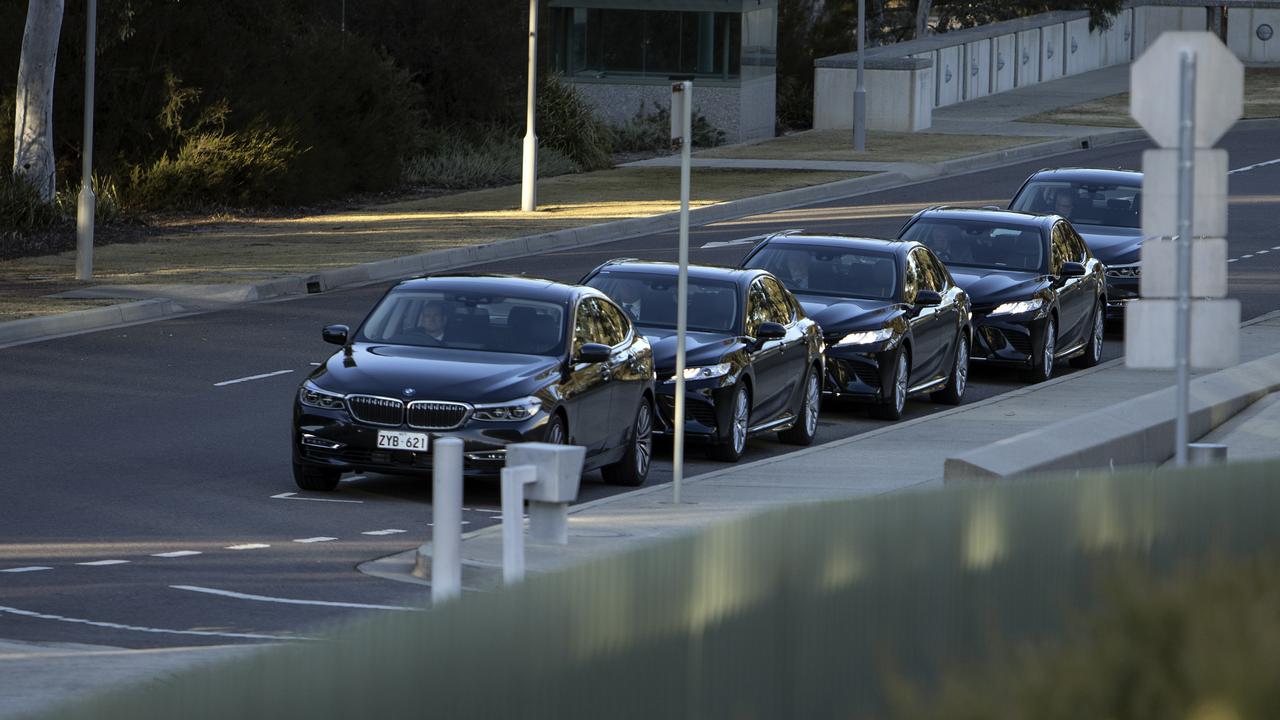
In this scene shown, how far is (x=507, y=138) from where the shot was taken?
45.4 meters

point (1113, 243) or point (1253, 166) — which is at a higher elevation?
point (1253, 166)

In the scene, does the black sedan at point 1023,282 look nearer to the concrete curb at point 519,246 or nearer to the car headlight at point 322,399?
the concrete curb at point 519,246

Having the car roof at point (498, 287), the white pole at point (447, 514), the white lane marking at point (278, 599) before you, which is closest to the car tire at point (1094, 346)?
the car roof at point (498, 287)

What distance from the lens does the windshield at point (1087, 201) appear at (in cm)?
2848

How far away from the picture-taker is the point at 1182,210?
33.8ft

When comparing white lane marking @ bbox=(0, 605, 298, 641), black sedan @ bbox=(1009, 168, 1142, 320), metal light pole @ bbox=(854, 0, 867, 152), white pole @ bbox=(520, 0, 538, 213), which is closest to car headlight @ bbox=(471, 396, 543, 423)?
white lane marking @ bbox=(0, 605, 298, 641)

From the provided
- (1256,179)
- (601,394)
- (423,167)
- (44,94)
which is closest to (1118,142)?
(1256,179)

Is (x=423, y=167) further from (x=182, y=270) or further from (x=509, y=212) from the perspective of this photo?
(x=182, y=270)

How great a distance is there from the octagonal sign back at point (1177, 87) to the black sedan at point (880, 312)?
390 inches

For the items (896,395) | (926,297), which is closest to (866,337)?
(896,395)

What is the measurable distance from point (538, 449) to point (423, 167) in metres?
33.0

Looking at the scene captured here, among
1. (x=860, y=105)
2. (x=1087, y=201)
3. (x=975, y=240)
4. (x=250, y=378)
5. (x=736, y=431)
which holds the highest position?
(x=860, y=105)

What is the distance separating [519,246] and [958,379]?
11.4 meters

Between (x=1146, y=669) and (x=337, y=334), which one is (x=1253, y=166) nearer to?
(x=337, y=334)
